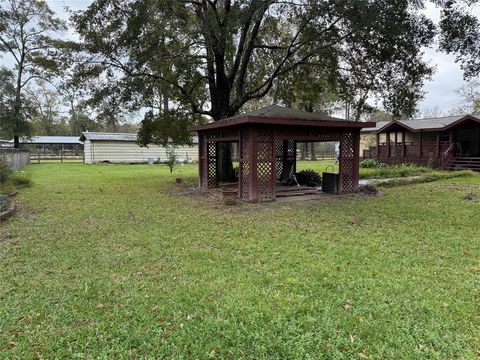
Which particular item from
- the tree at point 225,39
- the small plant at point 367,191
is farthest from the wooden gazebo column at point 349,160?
the tree at point 225,39

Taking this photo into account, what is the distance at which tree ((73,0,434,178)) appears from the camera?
891 centimetres

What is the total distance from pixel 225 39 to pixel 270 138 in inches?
137

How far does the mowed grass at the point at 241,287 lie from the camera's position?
8.41 ft

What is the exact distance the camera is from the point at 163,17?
1048cm

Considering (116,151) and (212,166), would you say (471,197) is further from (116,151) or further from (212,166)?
(116,151)

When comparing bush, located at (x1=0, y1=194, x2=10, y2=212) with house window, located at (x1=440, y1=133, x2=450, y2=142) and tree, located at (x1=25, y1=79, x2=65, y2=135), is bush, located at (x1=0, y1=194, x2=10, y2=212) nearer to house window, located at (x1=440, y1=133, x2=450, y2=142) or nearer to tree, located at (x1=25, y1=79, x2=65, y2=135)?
house window, located at (x1=440, y1=133, x2=450, y2=142)

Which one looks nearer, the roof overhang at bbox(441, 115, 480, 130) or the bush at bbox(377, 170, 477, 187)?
the bush at bbox(377, 170, 477, 187)

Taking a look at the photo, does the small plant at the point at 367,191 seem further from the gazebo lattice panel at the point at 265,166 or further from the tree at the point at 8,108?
the tree at the point at 8,108

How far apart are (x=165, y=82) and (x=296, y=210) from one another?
8.16 meters

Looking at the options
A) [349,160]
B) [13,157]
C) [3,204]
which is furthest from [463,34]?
[13,157]

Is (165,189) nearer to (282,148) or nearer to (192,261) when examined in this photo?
(282,148)

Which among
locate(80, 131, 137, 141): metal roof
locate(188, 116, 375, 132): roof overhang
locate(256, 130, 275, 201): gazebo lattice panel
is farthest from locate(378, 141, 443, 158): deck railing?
locate(80, 131, 137, 141): metal roof

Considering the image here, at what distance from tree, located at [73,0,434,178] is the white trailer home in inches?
597

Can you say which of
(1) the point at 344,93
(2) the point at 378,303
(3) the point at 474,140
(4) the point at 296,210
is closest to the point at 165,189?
(4) the point at 296,210
